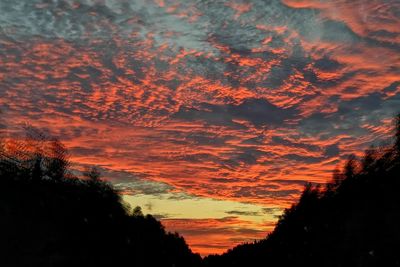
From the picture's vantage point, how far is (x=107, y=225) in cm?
10750

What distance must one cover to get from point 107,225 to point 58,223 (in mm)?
22801

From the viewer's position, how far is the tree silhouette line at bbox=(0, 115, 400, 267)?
68125mm

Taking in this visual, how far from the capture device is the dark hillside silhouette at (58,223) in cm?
7050

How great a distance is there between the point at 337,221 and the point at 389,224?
3030 centimetres

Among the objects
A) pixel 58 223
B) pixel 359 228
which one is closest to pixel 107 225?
pixel 58 223

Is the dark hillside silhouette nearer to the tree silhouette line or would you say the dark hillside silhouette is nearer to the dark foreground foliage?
the tree silhouette line

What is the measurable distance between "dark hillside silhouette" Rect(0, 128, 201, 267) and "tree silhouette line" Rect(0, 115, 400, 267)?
14cm

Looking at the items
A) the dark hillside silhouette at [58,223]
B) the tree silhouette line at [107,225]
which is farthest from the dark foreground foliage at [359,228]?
the dark hillside silhouette at [58,223]

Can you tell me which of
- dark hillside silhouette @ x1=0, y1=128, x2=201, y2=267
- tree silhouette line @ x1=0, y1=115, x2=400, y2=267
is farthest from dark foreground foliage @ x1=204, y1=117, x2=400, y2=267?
dark hillside silhouette @ x1=0, y1=128, x2=201, y2=267

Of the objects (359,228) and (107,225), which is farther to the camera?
(107,225)

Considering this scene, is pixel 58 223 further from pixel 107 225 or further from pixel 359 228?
pixel 359 228

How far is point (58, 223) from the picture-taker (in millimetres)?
85562

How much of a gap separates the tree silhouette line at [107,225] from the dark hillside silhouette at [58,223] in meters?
0.14

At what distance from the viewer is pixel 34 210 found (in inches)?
3378
